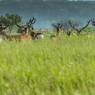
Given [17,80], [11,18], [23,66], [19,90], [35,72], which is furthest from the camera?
[11,18]

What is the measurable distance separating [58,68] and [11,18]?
4690 cm

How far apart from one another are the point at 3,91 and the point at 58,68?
1.21 m

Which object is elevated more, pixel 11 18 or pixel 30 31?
pixel 11 18

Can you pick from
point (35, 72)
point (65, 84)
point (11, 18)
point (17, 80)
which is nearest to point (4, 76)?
point (17, 80)

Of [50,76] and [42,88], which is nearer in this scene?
[42,88]

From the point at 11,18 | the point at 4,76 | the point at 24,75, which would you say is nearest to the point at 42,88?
the point at 24,75

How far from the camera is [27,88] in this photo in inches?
121

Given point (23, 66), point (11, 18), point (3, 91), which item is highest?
point (11, 18)

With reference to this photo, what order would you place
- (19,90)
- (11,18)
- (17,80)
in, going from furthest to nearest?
(11,18) → (17,80) → (19,90)

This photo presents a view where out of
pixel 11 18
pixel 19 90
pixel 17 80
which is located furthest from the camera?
pixel 11 18

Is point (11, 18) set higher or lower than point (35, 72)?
higher

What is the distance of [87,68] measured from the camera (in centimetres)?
357

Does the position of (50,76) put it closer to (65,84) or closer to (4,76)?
(65,84)

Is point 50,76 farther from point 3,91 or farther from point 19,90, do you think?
point 3,91
